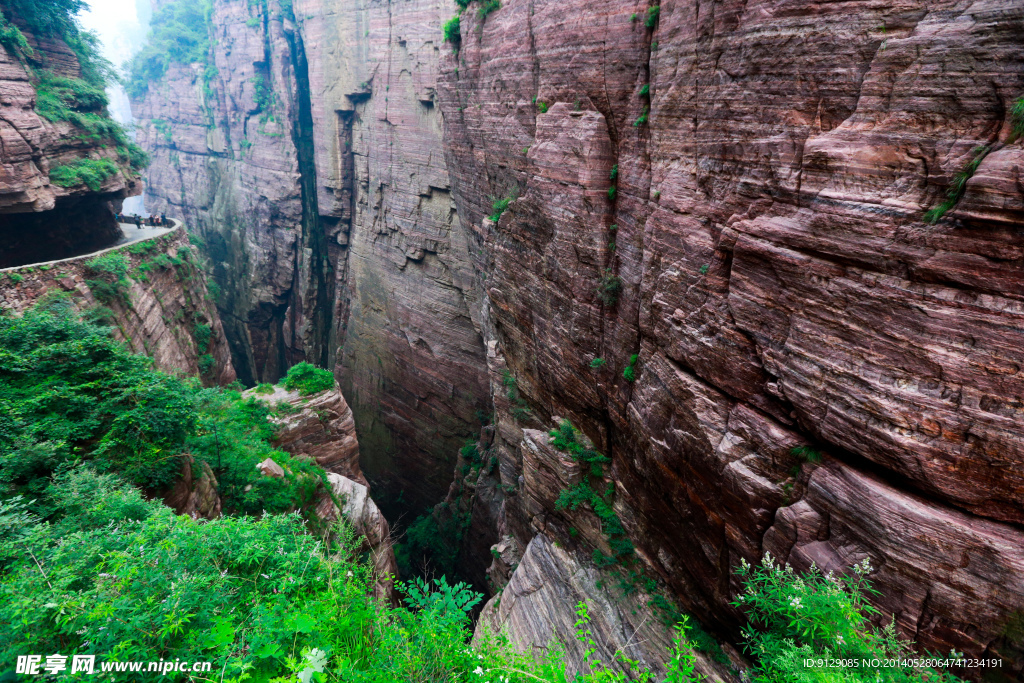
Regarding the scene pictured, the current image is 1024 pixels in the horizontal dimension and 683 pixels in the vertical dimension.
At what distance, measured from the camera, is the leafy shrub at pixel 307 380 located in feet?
62.7

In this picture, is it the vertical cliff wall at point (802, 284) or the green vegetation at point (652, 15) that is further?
the green vegetation at point (652, 15)

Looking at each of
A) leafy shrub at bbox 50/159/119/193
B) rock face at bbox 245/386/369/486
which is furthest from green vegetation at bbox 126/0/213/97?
rock face at bbox 245/386/369/486

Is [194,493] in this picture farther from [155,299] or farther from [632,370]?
[155,299]

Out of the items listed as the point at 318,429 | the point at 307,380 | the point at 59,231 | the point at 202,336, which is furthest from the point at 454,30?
the point at 59,231

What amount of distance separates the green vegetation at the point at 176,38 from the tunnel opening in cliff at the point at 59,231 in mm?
24807

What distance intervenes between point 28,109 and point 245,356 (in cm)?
2268

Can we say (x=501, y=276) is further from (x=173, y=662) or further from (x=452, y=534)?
(x=452, y=534)

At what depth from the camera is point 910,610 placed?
561cm

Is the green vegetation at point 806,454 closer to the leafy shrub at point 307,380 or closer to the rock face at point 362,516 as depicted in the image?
the rock face at point 362,516

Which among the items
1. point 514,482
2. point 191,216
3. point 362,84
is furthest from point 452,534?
point 191,216

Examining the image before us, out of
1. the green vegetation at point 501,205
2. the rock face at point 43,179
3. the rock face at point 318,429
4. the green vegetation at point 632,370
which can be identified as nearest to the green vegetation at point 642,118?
the green vegetation at point 501,205

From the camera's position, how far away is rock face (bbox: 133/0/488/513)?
23.7m

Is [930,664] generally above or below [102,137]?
below

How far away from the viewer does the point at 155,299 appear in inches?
735
